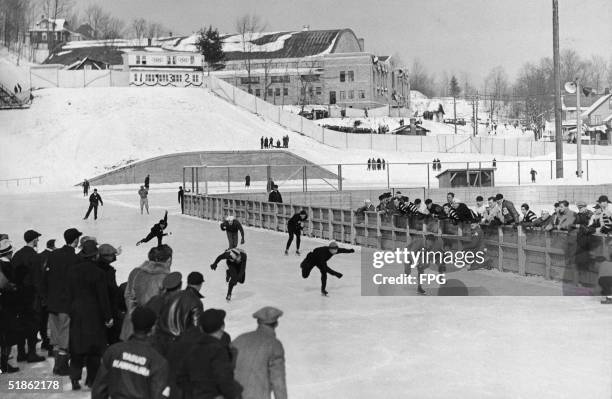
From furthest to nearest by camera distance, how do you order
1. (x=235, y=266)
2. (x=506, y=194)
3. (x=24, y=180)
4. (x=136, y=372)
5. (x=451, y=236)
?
Answer: (x=24, y=180) → (x=506, y=194) → (x=451, y=236) → (x=235, y=266) → (x=136, y=372)

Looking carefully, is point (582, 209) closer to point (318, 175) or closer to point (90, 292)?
point (90, 292)

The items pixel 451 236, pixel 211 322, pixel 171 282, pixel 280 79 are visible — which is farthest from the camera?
pixel 280 79

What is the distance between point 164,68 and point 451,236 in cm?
7399

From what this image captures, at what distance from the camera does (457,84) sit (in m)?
160

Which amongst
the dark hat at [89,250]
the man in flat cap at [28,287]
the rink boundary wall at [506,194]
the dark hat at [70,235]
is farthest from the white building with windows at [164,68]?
the dark hat at [89,250]

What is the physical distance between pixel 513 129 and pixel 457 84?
5322cm

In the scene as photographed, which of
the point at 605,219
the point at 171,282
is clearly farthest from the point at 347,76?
the point at 171,282

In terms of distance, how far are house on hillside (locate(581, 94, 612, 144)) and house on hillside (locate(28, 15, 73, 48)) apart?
80592 mm

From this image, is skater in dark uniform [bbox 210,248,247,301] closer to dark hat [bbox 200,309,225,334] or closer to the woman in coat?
the woman in coat

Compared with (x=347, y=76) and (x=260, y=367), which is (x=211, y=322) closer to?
(x=260, y=367)

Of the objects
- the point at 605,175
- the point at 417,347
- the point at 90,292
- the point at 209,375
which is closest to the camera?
the point at 209,375

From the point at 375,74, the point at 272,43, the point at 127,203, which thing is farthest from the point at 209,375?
the point at 272,43

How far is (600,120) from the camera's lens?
93438mm

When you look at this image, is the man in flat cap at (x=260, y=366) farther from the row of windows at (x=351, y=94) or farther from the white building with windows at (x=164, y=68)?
the row of windows at (x=351, y=94)
